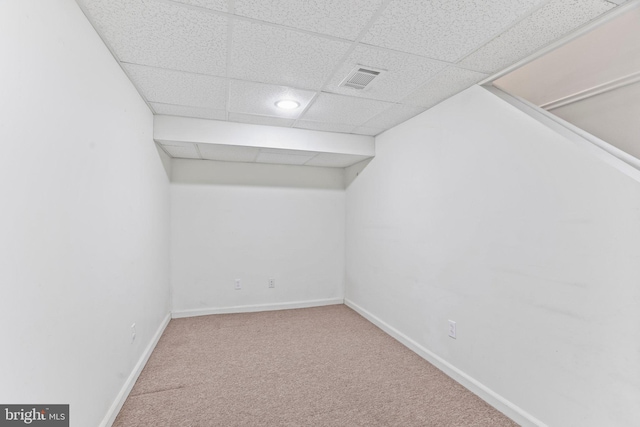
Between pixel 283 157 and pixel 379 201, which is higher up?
pixel 283 157

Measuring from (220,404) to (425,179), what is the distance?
92.5 inches

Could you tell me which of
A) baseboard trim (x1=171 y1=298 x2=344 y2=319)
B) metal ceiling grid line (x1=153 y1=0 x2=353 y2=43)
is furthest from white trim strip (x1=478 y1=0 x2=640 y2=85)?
baseboard trim (x1=171 y1=298 x2=344 y2=319)

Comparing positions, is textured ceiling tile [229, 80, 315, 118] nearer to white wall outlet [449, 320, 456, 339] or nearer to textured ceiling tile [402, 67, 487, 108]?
textured ceiling tile [402, 67, 487, 108]

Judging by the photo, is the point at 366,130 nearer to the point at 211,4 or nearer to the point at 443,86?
the point at 443,86

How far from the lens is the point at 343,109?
8.95ft

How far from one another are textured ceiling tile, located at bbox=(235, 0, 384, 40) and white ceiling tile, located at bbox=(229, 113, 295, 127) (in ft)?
4.79

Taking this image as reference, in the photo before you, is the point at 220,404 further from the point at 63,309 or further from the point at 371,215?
the point at 371,215

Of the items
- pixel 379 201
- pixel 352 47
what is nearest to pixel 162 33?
pixel 352 47

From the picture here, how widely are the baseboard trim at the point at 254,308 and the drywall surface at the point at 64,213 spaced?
160 centimetres

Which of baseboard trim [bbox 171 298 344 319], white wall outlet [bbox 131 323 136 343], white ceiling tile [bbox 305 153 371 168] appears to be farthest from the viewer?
baseboard trim [bbox 171 298 344 319]

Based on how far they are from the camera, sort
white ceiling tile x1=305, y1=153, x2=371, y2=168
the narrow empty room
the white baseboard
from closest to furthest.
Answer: the narrow empty room, the white baseboard, white ceiling tile x1=305, y1=153, x2=371, y2=168

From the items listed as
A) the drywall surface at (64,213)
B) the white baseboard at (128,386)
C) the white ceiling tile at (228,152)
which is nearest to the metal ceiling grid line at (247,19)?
the drywall surface at (64,213)

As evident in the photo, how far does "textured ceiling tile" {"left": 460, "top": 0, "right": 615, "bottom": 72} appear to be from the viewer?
4.60ft

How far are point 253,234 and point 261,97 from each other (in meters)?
2.09
